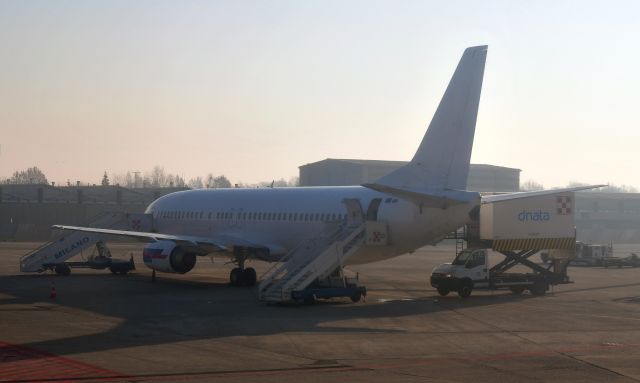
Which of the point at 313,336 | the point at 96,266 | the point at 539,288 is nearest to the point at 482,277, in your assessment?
the point at 539,288

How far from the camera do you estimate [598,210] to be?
419 ft

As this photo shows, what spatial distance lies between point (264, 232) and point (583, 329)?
1952 centimetres

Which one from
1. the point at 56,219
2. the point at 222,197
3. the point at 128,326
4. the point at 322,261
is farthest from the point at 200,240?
the point at 56,219

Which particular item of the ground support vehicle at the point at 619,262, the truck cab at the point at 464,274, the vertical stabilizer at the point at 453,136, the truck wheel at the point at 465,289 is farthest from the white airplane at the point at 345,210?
the ground support vehicle at the point at 619,262

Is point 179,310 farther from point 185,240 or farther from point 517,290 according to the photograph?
point 517,290

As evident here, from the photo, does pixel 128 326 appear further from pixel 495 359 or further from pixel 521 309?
pixel 521 309

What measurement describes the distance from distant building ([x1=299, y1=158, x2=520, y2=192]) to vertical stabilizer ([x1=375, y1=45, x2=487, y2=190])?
7488 cm

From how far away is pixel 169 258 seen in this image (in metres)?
37.8

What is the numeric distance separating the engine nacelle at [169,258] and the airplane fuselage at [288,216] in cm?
463

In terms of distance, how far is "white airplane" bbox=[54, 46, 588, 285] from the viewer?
3206 cm

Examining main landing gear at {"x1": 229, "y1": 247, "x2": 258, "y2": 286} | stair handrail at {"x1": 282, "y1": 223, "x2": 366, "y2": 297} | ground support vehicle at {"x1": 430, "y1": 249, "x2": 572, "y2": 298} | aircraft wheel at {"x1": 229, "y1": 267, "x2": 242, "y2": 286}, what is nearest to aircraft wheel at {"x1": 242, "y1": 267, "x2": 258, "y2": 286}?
main landing gear at {"x1": 229, "y1": 247, "x2": 258, "y2": 286}

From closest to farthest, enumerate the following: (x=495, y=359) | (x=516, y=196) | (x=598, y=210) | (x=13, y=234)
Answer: (x=495, y=359), (x=516, y=196), (x=13, y=234), (x=598, y=210)

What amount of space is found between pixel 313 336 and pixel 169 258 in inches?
603

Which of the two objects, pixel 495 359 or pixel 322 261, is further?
pixel 322 261
